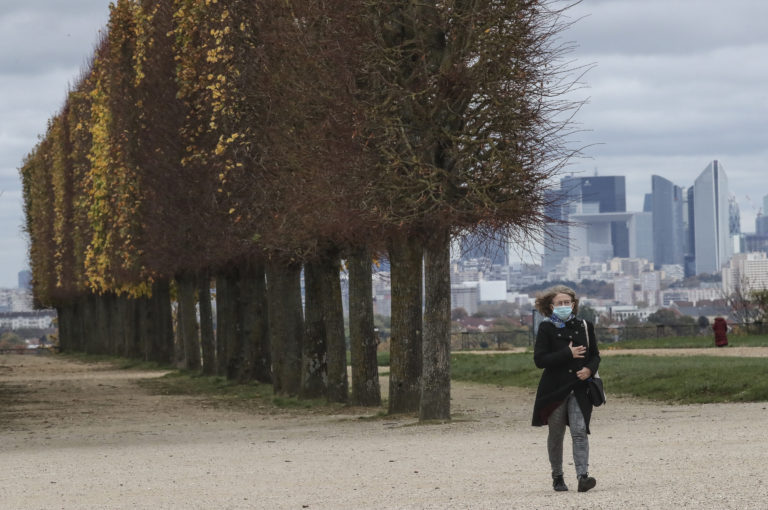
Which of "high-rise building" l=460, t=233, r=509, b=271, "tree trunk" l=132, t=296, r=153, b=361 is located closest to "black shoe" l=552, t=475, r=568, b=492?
"high-rise building" l=460, t=233, r=509, b=271

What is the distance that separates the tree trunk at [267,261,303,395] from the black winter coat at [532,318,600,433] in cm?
1704

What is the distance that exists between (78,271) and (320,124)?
124ft

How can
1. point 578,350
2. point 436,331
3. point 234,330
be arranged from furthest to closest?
point 234,330
point 436,331
point 578,350

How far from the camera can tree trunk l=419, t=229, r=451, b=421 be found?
2066cm

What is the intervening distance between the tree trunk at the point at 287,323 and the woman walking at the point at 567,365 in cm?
1704

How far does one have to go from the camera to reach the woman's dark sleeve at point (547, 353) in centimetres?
1159

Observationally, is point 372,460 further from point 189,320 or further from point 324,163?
point 189,320

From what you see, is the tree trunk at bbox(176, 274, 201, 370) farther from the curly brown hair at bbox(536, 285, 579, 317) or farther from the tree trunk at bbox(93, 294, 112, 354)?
the curly brown hair at bbox(536, 285, 579, 317)

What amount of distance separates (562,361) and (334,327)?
14.6 meters

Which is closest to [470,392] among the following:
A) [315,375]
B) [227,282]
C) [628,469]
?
[315,375]

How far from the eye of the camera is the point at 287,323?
94.4ft

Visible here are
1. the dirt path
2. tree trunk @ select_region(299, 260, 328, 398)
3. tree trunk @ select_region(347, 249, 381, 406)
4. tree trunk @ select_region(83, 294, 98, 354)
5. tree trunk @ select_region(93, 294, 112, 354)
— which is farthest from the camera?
tree trunk @ select_region(83, 294, 98, 354)

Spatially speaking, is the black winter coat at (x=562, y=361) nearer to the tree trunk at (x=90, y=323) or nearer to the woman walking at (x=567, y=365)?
the woman walking at (x=567, y=365)

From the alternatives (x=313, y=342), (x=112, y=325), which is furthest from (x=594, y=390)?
(x=112, y=325)
